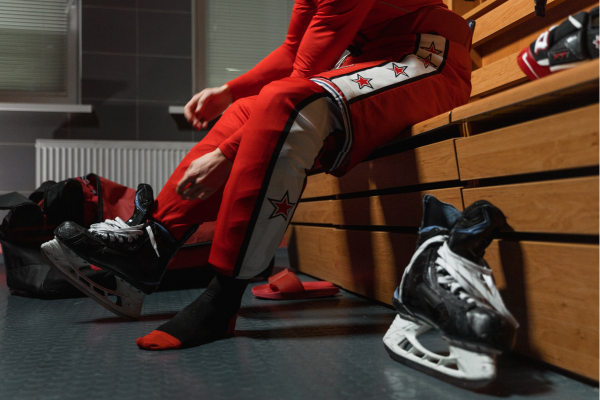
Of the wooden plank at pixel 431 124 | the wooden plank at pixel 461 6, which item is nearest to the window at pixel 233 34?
the wooden plank at pixel 461 6

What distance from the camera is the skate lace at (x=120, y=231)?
859 mm

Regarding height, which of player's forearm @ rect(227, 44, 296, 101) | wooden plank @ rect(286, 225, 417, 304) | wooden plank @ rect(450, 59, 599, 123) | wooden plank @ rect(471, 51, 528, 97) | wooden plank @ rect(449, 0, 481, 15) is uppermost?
wooden plank @ rect(449, 0, 481, 15)

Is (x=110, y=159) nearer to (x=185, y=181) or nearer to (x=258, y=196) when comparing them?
(x=185, y=181)

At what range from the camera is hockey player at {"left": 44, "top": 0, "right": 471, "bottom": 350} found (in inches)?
28.6

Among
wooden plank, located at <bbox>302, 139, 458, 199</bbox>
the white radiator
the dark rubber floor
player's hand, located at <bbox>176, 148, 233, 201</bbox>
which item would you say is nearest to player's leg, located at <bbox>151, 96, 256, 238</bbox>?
→ player's hand, located at <bbox>176, 148, 233, 201</bbox>

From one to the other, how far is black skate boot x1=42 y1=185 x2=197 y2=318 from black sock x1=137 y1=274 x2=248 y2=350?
175 mm

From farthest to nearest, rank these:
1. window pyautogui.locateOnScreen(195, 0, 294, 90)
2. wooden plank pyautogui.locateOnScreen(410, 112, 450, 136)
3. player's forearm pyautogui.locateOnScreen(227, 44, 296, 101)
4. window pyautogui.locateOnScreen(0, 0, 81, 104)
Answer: window pyautogui.locateOnScreen(195, 0, 294, 90) → window pyautogui.locateOnScreen(0, 0, 81, 104) → player's forearm pyautogui.locateOnScreen(227, 44, 296, 101) → wooden plank pyautogui.locateOnScreen(410, 112, 450, 136)

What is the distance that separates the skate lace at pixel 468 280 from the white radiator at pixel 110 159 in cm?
253

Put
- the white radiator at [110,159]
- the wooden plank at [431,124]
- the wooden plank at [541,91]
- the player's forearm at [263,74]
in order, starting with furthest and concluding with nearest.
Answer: the white radiator at [110,159] < the player's forearm at [263,74] < the wooden plank at [431,124] < the wooden plank at [541,91]

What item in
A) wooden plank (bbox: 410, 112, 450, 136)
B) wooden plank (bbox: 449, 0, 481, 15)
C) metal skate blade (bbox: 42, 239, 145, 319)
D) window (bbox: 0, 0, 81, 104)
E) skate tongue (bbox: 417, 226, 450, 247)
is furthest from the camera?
window (bbox: 0, 0, 81, 104)

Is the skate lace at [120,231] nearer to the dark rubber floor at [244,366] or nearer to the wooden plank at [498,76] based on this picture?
the dark rubber floor at [244,366]

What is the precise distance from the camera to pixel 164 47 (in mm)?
2977

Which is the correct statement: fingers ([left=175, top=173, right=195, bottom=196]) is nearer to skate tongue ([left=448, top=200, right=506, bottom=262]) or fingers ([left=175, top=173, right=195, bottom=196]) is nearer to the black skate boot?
the black skate boot

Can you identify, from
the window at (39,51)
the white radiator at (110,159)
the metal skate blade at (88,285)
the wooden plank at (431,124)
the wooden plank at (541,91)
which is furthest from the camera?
the window at (39,51)
